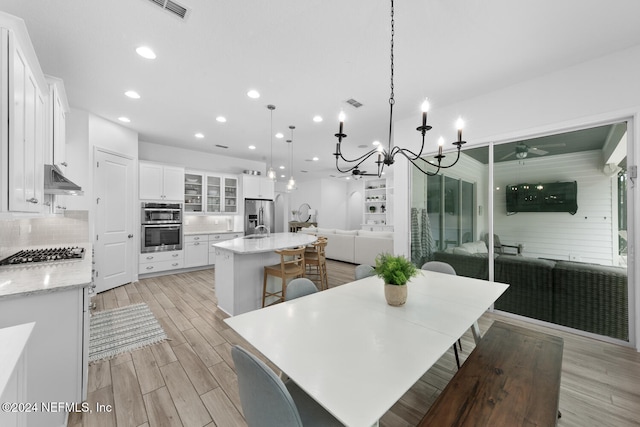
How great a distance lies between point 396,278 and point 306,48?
2211 mm

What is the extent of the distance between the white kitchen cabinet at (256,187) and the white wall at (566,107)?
4.65 metres

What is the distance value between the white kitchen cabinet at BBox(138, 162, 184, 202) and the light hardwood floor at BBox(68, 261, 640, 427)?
3197 millimetres

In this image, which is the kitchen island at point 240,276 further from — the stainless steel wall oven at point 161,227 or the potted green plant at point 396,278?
the stainless steel wall oven at point 161,227

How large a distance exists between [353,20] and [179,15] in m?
1.39

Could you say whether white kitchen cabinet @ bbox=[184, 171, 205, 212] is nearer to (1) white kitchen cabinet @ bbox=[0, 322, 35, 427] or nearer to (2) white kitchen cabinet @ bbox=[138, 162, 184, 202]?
(2) white kitchen cabinet @ bbox=[138, 162, 184, 202]

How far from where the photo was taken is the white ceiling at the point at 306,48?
192cm

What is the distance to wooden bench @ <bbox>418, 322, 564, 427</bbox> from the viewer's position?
1.06 m

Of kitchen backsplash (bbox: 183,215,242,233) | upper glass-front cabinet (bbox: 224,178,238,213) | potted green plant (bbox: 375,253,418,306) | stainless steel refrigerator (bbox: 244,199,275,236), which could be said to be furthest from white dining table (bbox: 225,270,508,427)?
kitchen backsplash (bbox: 183,215,242,233)

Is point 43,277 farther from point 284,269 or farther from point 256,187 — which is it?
point 256,187

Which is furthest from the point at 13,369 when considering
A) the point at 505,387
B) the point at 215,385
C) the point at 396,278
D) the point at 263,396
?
the point at 505,387

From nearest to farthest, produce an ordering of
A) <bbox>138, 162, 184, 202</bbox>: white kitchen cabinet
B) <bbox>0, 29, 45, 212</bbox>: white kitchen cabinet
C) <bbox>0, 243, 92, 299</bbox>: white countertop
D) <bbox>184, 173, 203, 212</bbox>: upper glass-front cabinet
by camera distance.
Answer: <bbox>0, 29, 45, 212</bbox>: white kitchen cabinet < <bbox>0, 243, 92, 299</bbox>: white countertop < <bbox>138, 162, 184, 202</bbox>: white kitchen cabinet < <bbox>184, 173, 203, 212</bbox>: upper glass-front cabinet

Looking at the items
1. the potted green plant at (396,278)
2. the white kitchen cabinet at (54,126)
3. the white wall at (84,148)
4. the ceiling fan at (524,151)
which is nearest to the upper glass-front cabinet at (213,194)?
the white wall at (84,148)

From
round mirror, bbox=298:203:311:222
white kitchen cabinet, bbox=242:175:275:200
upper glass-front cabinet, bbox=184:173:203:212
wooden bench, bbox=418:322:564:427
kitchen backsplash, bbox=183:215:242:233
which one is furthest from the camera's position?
round mirror, bbox=298:203:311:222

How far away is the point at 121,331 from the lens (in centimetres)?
284
